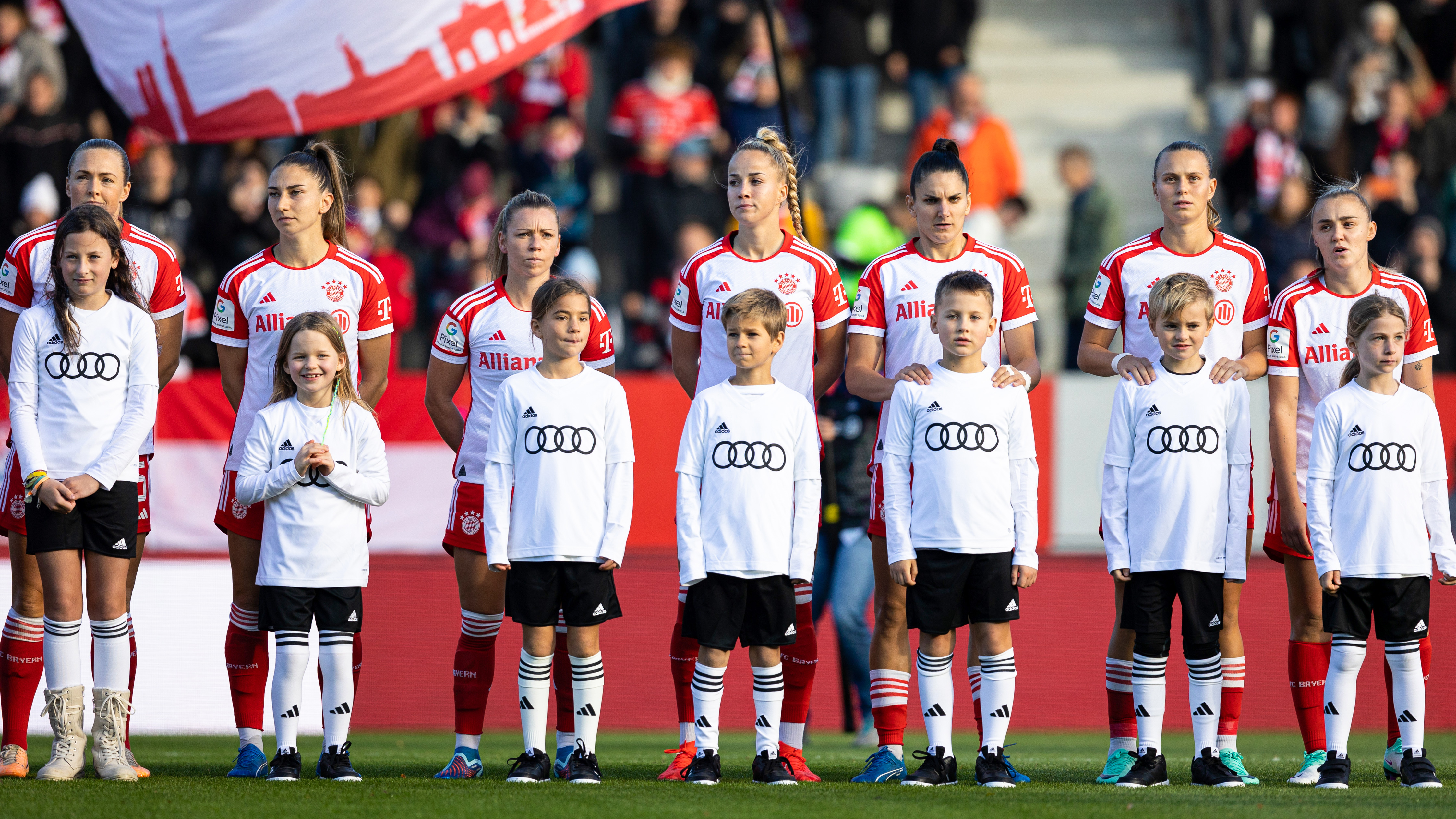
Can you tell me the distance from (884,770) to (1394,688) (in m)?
2.03

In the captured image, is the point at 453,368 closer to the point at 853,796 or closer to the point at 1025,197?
the point at 853,796

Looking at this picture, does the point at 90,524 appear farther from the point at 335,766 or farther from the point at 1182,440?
the point at 1182,440

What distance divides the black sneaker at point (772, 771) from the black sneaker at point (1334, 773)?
2.01m

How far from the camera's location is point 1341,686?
6379mm

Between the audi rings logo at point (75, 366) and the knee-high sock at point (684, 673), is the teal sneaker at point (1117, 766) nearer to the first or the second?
the knee-high sock at point (684, 673)

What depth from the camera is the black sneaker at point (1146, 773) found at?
6379 millimetres

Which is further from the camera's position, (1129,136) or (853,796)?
(1129,136)

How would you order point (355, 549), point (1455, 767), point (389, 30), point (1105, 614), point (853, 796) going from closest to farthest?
point (853, 796) → point (355, 549) → point (1455, 767) → point (389, 30) → point (1105, 614)

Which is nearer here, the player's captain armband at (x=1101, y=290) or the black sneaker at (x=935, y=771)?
the black sneaker at (x=935, y=771)

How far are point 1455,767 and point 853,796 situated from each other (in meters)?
3.18

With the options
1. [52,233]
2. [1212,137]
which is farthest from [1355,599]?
[1212,137]

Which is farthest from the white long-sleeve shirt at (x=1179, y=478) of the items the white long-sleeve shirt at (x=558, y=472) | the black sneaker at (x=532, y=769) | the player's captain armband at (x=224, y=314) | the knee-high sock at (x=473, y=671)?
the player's captain armband at (x=224, y=314)

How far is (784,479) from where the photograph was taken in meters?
6.34

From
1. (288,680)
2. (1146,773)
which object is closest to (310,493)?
(288,680)
